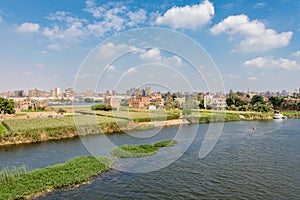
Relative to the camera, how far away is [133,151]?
18047 millimetres

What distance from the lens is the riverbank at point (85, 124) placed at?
863 inches

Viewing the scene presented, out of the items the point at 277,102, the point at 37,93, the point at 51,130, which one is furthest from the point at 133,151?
the point at 37,93

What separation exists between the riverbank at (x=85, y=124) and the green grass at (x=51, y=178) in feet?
31.9

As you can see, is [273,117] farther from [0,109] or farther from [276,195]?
[0,109]

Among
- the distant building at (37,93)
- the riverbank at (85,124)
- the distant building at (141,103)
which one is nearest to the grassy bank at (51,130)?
the riverbank at (85,124)

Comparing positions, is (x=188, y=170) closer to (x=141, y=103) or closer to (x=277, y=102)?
(x=141, y=103)

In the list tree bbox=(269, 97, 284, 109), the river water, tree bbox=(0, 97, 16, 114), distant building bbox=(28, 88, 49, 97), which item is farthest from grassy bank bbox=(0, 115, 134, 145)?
distant building bbox=(28, 88, 49, 97)

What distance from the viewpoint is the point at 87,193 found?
35.9 ft

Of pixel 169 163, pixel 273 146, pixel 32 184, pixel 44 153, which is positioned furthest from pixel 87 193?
pixel 273 146

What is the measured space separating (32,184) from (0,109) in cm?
2971

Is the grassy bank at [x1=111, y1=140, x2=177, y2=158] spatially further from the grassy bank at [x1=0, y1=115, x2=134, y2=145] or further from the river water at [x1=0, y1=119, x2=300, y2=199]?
the grassy bank at [x1=0, y1=115, x2=134, y2=145]

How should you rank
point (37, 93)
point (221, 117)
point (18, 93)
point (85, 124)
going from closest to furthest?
point (85, 124), point (221, 117), point (37, 93), point (18, 93)

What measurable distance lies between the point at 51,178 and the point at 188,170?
24.6 ft

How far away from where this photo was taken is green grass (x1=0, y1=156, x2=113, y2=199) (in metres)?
10.5
